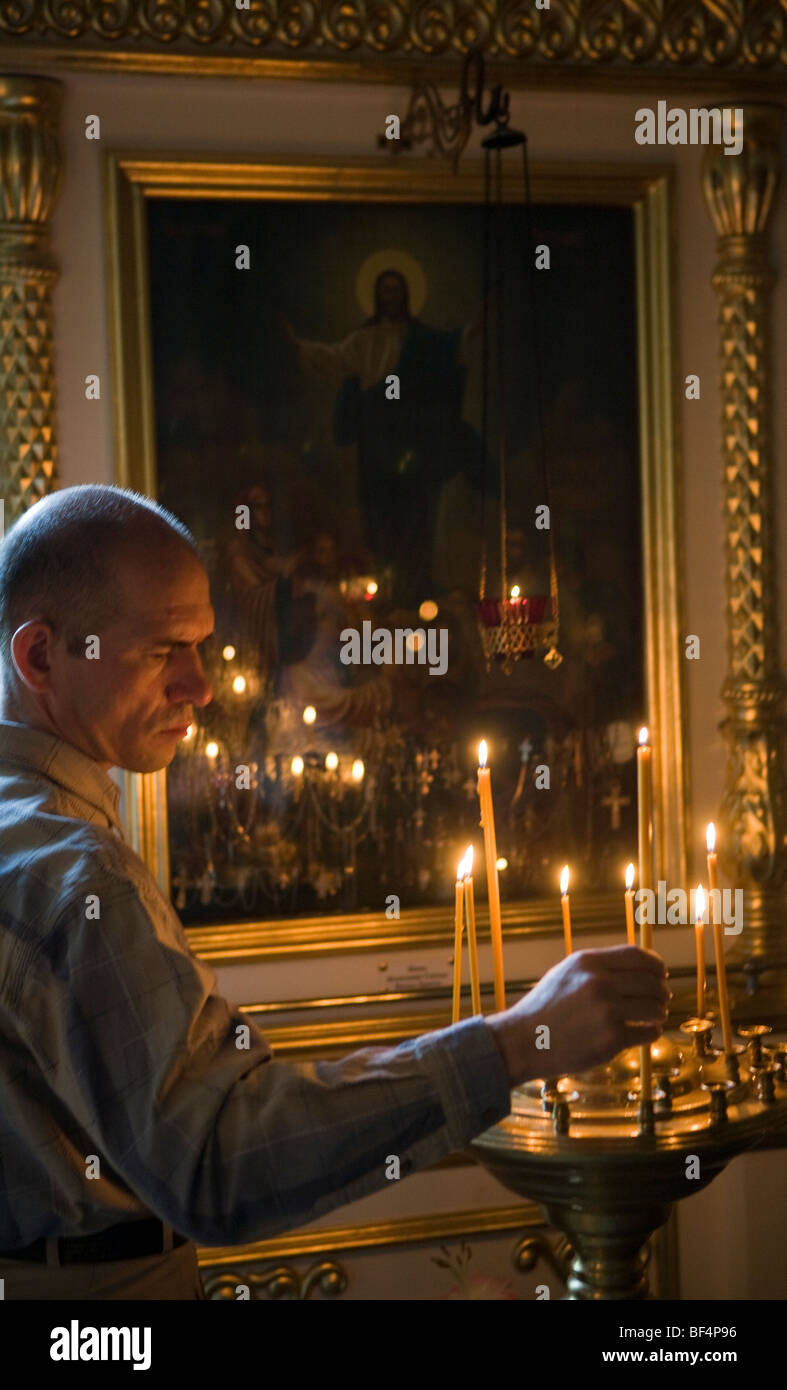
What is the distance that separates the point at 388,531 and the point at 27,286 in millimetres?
1004

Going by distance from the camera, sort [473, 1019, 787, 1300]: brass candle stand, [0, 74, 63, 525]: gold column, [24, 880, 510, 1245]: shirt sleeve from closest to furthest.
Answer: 1. [24, 880, 510, 1245]: shirt sleeve
2. [473, 1019, 787, 1300]: brass candle stand
3. [0, 74, 63, 525]: gold column

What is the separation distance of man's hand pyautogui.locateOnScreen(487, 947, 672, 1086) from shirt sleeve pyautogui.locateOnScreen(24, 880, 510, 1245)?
26mm

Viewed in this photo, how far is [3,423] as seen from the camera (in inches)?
137

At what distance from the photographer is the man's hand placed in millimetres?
1319

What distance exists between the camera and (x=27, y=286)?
346cm

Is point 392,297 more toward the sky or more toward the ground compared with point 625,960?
more toward the sky

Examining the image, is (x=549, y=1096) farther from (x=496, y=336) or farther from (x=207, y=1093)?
(x=496, y=336)

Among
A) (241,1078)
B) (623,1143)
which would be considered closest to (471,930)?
(623,1143)

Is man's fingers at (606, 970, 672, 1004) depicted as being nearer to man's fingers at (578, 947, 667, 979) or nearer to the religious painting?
man's fingers at (578, 947, 667, 979)

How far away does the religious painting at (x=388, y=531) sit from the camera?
3.64m

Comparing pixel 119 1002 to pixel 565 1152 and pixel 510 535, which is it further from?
pixel 510 535

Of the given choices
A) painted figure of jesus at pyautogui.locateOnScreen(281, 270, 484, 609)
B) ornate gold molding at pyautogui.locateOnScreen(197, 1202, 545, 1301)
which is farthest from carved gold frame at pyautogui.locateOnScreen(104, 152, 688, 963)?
ornate gold molding at pyautogui.locateOnScreen(197, 1202, 545, 1301)

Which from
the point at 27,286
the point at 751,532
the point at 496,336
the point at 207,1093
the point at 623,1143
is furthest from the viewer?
the point at 751,532
